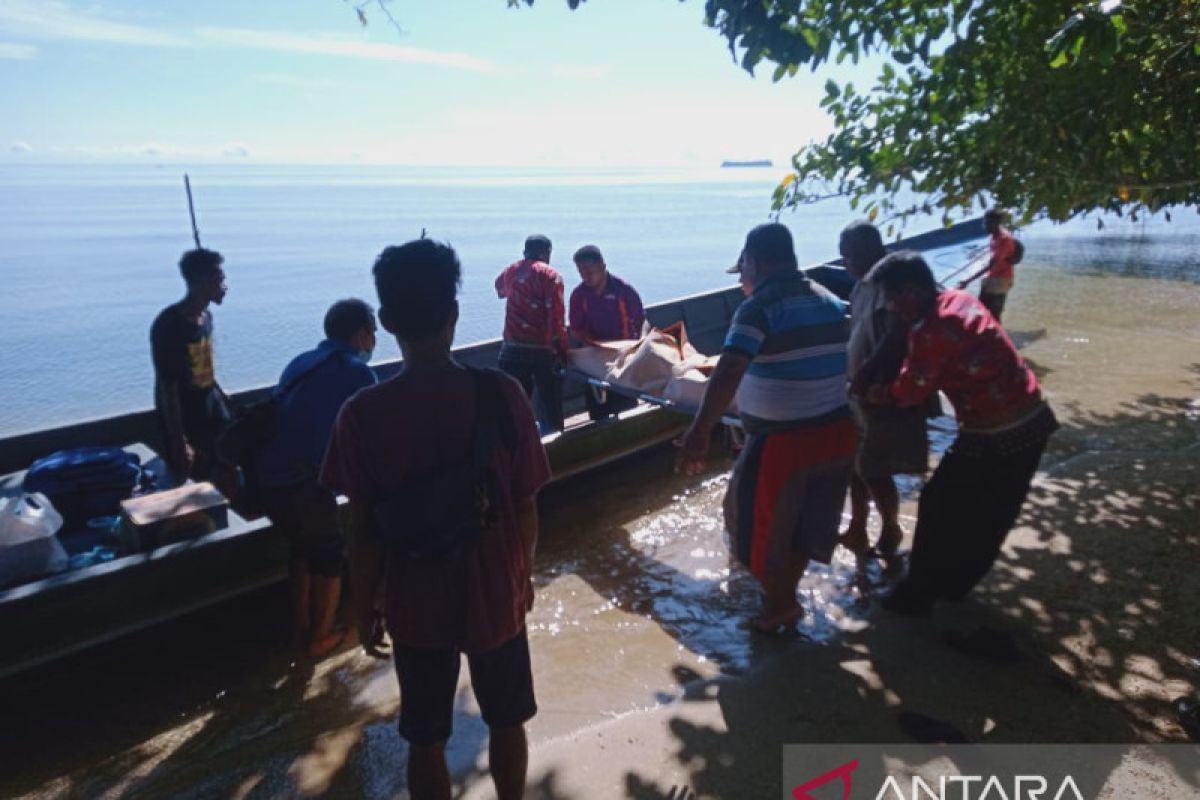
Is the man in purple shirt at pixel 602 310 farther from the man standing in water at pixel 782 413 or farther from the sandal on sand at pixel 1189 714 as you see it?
the sandal on sand at pixel 1189 714

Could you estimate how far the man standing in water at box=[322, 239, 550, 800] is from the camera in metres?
2.05

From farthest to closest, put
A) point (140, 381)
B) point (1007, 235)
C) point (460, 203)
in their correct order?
point (460, 203) → point (140, 381) → point (1007, 235)

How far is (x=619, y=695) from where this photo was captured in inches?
144

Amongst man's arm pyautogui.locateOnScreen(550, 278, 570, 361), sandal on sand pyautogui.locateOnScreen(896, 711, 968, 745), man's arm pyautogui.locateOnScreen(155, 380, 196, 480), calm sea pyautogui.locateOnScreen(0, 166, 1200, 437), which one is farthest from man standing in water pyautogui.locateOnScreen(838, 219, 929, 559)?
calm sea pyautogui.locateOnScreen(0, 166, 1200, 437)

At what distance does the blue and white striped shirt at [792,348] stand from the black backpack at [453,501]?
1.49m

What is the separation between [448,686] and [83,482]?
339cm

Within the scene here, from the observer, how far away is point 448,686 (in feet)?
7.39

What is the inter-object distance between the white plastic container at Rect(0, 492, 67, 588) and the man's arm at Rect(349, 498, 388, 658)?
2.31 m

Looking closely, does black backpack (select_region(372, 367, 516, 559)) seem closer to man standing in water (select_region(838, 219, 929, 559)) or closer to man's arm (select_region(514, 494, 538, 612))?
man's arm (select_region(514, 494, 538, 612))

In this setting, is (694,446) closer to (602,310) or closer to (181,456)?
(181,456)

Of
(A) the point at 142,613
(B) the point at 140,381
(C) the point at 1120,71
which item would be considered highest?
(C) the point at 1120,71

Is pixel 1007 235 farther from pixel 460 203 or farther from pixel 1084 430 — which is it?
pixel 460 203

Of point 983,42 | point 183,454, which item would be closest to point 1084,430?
point 983,42

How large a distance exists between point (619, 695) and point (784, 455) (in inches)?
52.5
